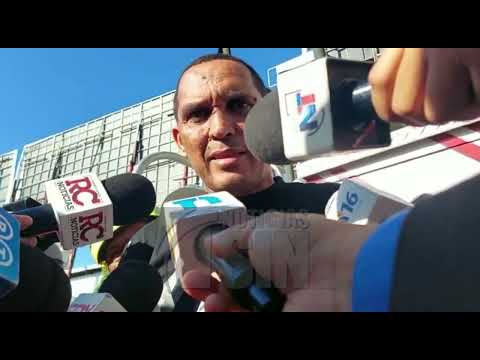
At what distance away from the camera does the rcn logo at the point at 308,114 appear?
49 cm

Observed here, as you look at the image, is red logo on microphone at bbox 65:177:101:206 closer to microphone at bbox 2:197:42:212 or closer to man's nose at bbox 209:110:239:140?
microphone at bbox 2:197:42:212

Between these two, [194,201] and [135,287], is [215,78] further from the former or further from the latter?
[135,287]

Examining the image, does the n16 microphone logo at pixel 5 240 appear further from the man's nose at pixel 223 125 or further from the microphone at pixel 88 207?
the man's nose at pixel 223 125

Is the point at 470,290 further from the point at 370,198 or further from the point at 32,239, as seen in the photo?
the point at 32,239

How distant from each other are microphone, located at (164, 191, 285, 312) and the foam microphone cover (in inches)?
4.2

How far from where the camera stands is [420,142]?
5.63 feet

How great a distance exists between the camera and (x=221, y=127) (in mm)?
1011

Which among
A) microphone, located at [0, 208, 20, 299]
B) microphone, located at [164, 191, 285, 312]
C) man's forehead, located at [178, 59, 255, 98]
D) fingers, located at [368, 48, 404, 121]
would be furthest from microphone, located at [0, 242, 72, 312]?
man's forehead, located at [178, 59, 255, 98]

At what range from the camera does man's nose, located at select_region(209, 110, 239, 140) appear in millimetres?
1006
